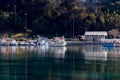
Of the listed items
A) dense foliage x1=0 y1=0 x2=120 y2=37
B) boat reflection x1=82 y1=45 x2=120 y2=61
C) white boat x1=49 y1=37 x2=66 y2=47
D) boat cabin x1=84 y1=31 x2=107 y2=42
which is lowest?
boat reflection x1=82 y1=45 x2=120 y2=61

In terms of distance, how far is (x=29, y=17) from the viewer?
249 ft

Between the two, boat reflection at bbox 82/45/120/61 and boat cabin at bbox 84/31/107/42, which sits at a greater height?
boat cabin at bbox 84/31/107/42

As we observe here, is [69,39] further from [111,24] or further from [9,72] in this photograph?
[9,72]

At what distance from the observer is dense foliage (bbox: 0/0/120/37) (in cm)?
7338

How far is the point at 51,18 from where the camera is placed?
74438 millimetres

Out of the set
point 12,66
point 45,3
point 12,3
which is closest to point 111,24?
point 45,3

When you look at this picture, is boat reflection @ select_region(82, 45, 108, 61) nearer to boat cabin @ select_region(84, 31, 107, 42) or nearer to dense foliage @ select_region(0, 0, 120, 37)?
boat cabin @ select_region(84, 31, 107, 42)

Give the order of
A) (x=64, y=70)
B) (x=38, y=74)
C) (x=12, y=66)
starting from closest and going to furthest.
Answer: (x=38, y=74) → (x=64, y=70) → (x=12, y=66)

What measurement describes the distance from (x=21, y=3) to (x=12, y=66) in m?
44.9

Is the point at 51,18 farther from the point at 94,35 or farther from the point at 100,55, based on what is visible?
the point at 100,55

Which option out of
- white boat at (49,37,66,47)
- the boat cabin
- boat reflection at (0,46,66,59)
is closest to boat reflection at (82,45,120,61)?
boat reflection at (0,46,66,59)

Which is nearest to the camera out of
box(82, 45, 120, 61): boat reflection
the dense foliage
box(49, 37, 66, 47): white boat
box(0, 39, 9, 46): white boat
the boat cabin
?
box(82, 45, 120, 61): boat reflection

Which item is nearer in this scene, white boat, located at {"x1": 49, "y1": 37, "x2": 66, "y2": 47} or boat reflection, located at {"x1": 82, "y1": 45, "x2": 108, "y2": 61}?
boat reflection, located at {"x1": 82, "y1": 45, "x2": 108, "y2": 61}

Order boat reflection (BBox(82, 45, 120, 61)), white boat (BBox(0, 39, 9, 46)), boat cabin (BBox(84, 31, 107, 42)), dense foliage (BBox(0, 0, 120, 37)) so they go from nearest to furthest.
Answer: boat reflection (BBox(82, 45, 120, 61)) < white boat (BBox(0, 39, 9, 46)) < boat cabin (BBox(84, 31, 107, 42)) < dense foliage (BBox(0, 0, 120, 37))
